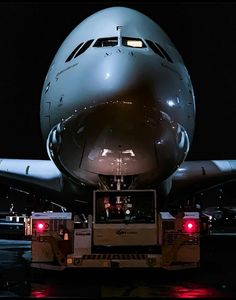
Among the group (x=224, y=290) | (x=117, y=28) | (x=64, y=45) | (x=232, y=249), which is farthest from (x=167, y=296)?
(x=232, y=249)

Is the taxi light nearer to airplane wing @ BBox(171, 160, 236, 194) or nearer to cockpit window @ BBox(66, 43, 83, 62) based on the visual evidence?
cockpit window @ BBox(66, 43, 83, 62)

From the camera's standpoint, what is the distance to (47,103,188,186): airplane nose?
409 inches

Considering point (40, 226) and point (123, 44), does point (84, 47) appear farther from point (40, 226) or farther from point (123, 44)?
point (40, 226)

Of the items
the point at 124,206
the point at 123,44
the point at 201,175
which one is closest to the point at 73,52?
the point at 123,44

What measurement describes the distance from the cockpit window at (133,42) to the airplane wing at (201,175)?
5.86 m

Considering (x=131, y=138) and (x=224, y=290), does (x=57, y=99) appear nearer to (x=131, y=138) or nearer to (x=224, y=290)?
(x=131, y=138)

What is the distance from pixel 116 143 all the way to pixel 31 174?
7.21 m

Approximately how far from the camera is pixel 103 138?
35.2 ft

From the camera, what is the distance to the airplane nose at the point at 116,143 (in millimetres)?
10383

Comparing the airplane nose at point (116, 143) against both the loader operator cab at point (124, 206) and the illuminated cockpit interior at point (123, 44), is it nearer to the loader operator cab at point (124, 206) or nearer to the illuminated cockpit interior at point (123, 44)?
the loader operator cab at point (124, 206)

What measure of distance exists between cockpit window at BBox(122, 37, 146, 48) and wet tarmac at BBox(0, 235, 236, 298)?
4.85 metres

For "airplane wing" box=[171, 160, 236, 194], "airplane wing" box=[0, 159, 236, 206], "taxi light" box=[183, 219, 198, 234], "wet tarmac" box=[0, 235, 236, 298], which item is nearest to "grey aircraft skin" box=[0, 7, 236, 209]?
"taxi light" box=[183, 219, 198, 234]

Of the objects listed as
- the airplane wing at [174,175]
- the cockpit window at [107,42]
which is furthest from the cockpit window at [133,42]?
the airplane wing at [174,175]

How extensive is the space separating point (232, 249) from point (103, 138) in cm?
902
